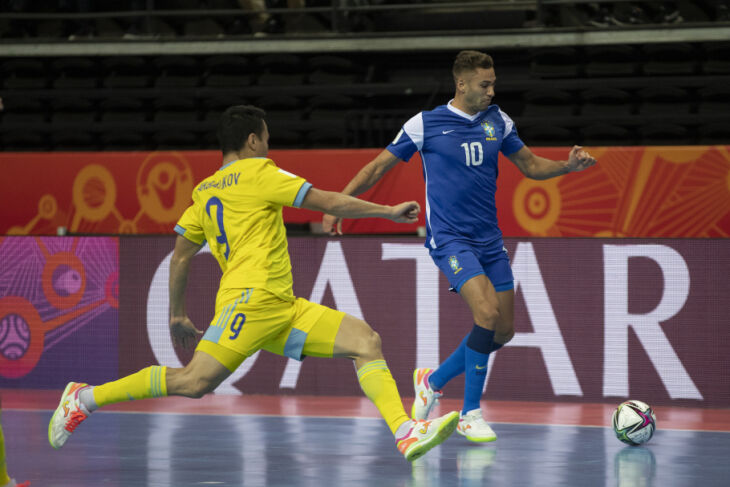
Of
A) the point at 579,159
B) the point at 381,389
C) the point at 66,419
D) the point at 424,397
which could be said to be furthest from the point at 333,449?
→ the point at 579,159

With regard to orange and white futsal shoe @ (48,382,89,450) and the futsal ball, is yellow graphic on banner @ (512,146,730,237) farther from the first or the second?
orange and white futsal shoe @ (48,382,89,450)

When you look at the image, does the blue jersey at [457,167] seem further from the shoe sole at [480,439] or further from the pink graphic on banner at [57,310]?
the pink graphic on banner at [57,310]

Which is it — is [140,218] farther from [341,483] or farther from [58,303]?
[341,483]

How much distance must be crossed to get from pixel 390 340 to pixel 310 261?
905mm

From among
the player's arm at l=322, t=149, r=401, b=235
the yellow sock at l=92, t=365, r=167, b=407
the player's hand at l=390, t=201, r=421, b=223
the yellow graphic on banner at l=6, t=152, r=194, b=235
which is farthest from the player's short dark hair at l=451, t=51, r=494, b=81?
the yellow graphic on banner at l=6, t=152, r=194, b=235

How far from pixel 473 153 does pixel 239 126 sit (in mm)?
1647

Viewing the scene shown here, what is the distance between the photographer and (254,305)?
5324mm

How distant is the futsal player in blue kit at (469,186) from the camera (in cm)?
647

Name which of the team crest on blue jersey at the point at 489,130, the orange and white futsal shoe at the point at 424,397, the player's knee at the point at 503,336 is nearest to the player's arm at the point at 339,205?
the team crest on blue jersey at the point at 489,130

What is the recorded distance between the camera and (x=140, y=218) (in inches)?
404

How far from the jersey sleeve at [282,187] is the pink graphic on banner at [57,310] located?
4.10m

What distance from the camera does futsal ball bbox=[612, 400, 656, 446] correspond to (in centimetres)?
639

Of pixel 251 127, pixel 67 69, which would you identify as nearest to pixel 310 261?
pixel 251 127

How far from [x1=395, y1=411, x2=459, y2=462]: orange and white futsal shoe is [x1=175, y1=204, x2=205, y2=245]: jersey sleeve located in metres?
1.44
